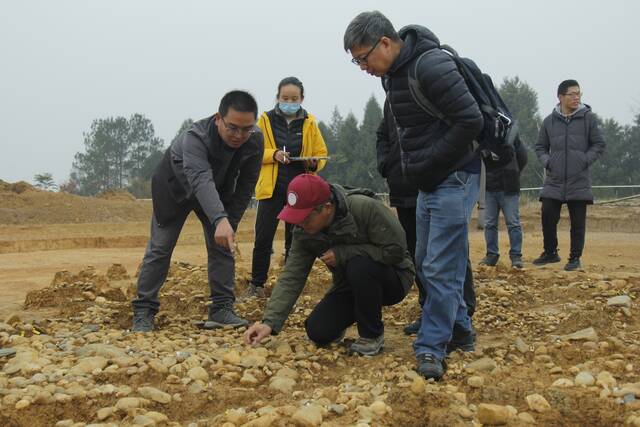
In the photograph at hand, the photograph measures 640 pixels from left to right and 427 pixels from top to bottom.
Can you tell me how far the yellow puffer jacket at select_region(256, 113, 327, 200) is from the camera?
5.95 meters

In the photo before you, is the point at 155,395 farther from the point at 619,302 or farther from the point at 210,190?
the point at 619,302

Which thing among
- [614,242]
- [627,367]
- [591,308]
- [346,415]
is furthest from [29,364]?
[614,242]

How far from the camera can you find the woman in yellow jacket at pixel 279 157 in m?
5.90

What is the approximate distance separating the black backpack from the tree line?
45.0 metres

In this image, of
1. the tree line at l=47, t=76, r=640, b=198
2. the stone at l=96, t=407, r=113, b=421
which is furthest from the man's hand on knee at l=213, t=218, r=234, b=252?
the tree line at l=47, t=76, r=640, b=198

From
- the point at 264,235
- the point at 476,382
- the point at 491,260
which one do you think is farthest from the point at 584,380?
the point at 491,260

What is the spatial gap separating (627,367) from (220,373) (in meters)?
2.10

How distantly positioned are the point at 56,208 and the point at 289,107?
16.3 metres

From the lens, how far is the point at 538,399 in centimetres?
305

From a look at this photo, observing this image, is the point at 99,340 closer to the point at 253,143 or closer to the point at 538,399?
the point at 253,143

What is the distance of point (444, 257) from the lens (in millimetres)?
3543

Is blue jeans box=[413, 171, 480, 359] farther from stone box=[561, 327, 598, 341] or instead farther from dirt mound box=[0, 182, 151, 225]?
dirt mound box=[0, 182, 151, 225]

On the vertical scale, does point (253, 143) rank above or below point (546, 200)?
above

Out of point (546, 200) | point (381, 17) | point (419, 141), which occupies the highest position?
point (381, 17)
